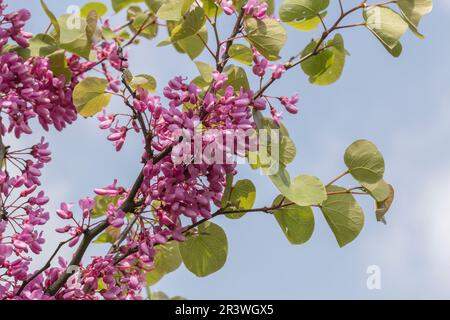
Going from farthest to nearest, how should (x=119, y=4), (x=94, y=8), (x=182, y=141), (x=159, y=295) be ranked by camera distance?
(x=119, y=4) < (x=94, y=8) < (x=159, y=295) < (x=182, y=141)

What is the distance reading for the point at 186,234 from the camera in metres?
2.59

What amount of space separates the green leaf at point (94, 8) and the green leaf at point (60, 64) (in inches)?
32.4

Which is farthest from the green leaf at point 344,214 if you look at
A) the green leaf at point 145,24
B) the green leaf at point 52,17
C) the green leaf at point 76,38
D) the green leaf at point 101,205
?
the green leaf at point 145,24

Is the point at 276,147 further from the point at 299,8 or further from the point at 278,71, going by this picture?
the point at 299,8

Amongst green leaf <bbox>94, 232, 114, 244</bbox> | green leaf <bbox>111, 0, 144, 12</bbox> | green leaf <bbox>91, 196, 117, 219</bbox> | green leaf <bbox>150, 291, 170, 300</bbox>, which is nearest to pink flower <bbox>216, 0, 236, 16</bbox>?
green leaf <bbox>91, 196, 117, 219</bbox>

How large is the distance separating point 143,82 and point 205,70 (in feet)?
0.80

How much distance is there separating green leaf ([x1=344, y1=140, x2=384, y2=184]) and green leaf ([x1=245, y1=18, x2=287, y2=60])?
1.63 ft

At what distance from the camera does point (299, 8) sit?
263 centimetres

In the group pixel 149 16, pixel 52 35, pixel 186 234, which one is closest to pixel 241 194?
pixel 186 234

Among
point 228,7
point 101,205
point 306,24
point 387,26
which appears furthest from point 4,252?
point 387,26

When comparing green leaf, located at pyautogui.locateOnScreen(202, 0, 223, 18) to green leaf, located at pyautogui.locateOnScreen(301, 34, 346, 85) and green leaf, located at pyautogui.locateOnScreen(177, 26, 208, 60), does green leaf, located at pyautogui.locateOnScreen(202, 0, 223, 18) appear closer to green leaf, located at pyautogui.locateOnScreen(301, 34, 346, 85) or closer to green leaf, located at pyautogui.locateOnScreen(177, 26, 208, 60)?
green leaf, located at pyautogui.locateOnScreen(177, 26, 208, 60)

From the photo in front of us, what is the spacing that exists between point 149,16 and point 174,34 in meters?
1.15

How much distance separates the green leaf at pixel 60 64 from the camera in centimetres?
279

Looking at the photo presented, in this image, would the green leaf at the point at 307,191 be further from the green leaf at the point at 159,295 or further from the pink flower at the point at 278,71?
the green leaf at the point at 159,295
